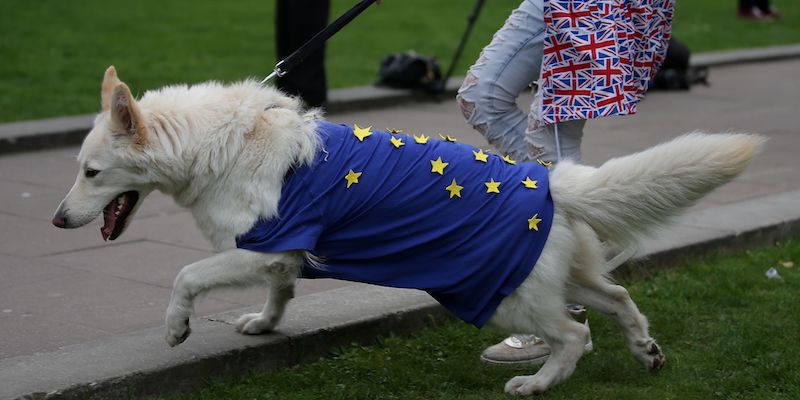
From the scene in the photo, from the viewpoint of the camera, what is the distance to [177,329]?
4441 mm

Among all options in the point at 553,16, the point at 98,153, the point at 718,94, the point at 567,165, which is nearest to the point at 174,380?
the point at 98,153

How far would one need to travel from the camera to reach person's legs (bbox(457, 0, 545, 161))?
5137 millimetres

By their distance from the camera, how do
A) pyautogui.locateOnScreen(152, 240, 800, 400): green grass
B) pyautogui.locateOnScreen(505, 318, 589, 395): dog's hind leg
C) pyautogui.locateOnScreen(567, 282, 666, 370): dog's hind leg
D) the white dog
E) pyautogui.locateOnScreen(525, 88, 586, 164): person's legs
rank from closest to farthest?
the white dog → pyautogui.locateOnScreen(505, 318, 589, 395): dog's hind leg → pyautogui.locateOnScreen(152, 240, 800, 400): green grass → pyautogui.locateOnScreen(567, 282, 666, 370): dog's hind leg → pyautogui.locateOnScreen(525, 88, 586, 164): person's legs

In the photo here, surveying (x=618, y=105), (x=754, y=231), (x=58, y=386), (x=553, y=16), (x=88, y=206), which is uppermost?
(x=553, y=16)

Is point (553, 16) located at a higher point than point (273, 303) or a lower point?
higher

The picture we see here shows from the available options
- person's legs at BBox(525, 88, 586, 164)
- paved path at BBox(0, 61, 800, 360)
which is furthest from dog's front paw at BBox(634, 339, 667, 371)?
paved path at BBox(0, 61, 800, 360)

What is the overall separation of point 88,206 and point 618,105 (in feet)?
7.08

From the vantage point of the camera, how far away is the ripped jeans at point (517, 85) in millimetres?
5129

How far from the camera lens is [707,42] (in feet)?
59.3

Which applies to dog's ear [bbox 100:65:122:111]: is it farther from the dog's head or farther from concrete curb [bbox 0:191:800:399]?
concrete curb [bbox 0:191:800:399]

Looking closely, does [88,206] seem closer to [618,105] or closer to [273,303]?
[273,303]

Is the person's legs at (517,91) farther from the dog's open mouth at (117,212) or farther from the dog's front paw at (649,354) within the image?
the dog's open mouth at (117,212)

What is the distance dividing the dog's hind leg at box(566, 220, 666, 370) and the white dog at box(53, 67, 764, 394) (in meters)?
0.18

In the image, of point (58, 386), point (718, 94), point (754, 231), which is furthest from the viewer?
point (718, 94)
